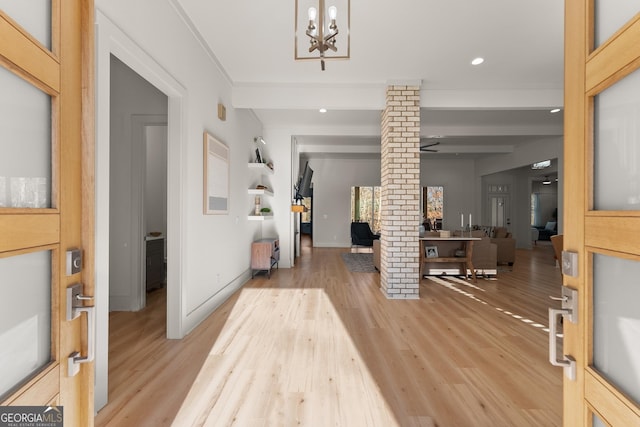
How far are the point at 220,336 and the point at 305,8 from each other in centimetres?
329

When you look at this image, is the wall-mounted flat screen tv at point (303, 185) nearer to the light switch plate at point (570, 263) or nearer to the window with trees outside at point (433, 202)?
the window with trees outside at point (433, 202)

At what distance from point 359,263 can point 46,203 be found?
671 centimetres

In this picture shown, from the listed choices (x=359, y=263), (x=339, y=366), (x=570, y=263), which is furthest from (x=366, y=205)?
(x=570, y=263)

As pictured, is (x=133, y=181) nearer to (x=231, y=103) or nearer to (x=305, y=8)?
(x=231, y=103)

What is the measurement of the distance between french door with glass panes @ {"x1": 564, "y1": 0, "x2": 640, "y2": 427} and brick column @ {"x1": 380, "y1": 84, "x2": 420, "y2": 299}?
3448 millimetres

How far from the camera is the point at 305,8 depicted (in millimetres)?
2975

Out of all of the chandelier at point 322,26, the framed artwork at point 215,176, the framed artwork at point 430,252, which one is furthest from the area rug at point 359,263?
the chandelier at point 322,26

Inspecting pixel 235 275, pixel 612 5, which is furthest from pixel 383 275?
pixel 612 5

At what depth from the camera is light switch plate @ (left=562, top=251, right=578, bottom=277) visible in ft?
2.91

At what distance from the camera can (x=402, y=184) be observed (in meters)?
4.40

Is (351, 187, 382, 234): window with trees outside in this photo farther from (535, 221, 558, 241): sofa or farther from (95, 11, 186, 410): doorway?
Result: (95, 11, 186, 410): doorway

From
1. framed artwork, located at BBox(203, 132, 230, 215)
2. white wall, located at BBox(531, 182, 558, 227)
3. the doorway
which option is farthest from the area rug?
white wall, located at BBox(531, 182, 558, 227)

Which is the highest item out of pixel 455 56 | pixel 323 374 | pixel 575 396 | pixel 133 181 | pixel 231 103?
pixel 455 56

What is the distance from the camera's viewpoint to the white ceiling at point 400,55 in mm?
2951
